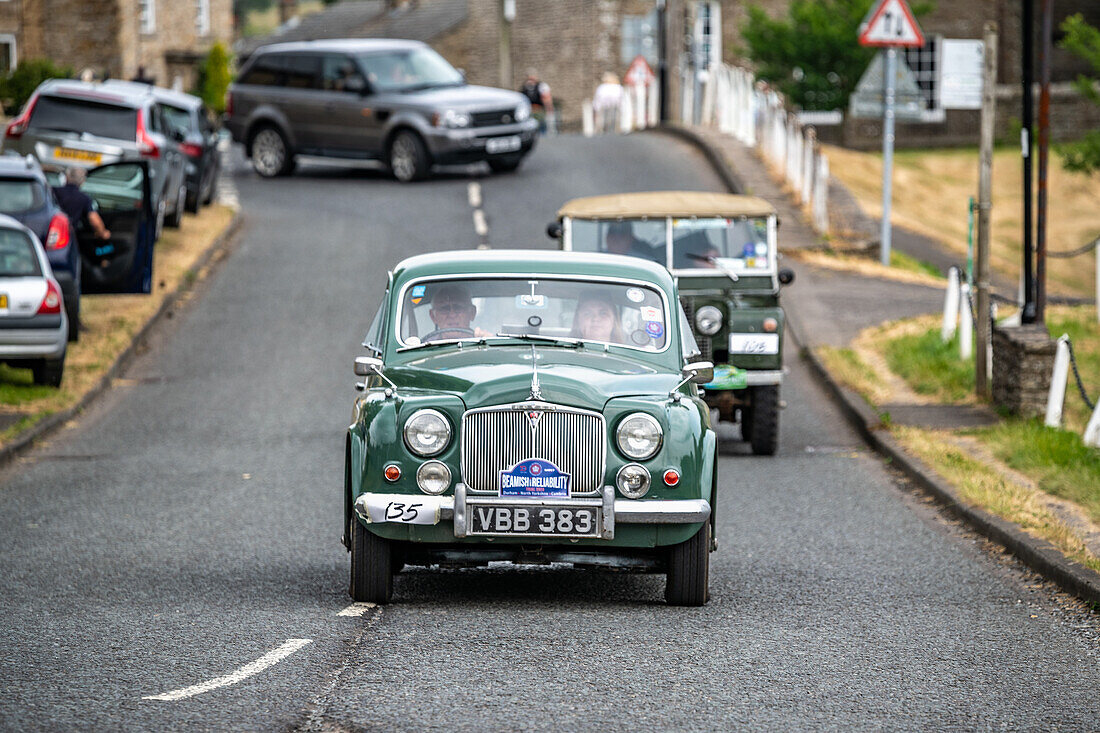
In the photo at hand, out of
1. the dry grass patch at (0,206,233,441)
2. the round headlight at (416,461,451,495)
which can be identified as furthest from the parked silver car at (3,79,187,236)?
the round headlight at (416,461,451,495)

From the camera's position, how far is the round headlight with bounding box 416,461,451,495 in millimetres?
7770

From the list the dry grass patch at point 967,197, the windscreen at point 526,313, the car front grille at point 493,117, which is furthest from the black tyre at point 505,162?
the windscreen at point 526,313

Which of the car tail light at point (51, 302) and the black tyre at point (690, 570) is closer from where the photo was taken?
the black tyre at point (690, 570)

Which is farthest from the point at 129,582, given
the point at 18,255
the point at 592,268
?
the point at 18,255

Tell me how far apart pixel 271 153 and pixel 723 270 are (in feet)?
60.9

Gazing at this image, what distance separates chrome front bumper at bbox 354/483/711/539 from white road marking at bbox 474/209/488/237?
55.3 feet

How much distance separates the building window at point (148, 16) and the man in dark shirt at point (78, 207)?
1305 inches

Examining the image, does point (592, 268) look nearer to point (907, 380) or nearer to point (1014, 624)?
point (1014, 624)

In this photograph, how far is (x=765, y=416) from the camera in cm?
1384

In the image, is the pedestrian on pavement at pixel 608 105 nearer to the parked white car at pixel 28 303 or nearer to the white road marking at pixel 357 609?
the parked white car at pixel 28 303

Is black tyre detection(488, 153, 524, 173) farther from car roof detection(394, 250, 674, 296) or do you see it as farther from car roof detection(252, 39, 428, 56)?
car roof detection(394, 250, 674, 296)

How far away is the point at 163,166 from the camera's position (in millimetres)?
23031

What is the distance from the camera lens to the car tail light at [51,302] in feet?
51.1

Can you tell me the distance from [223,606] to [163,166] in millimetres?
15965
